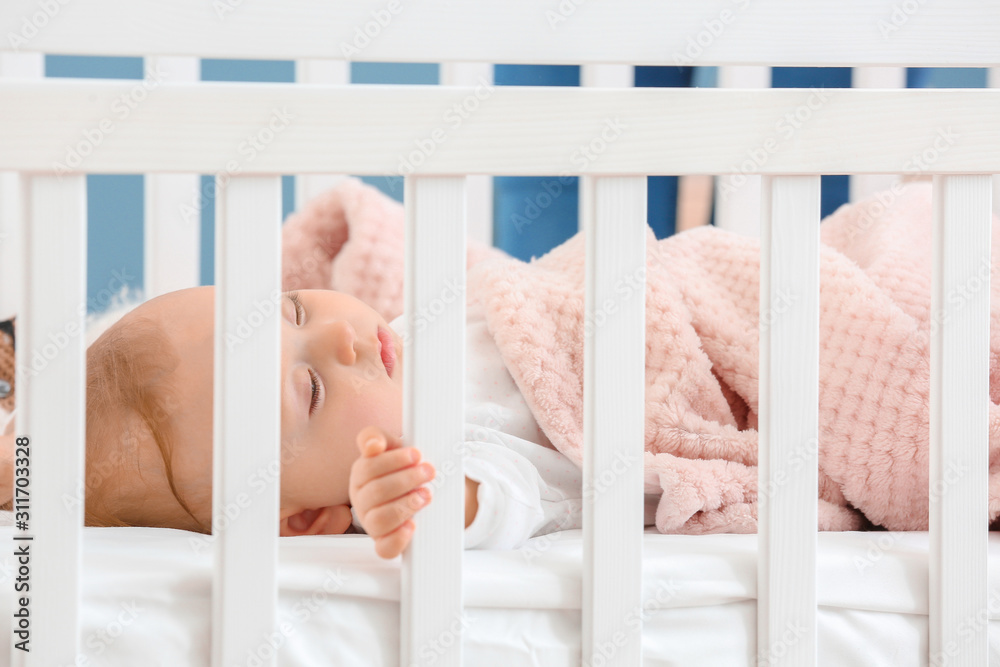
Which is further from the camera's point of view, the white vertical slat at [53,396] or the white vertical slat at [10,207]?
the white vertical slat at [10,207]

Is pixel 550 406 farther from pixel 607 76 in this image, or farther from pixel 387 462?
pixel 607 76

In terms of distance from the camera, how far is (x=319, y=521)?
0.68 metres

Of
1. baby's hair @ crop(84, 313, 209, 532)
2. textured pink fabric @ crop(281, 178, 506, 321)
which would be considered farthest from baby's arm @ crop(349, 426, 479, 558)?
textured pink fabric @ crop(281, 178, 506, 321)

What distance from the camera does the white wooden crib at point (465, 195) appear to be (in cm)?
45

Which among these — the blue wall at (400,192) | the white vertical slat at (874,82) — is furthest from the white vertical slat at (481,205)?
the white vertical slat at (874,82)

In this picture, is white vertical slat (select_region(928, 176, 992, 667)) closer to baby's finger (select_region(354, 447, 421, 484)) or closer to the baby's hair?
baby's finger (select_region(354, 447, 421, 484))

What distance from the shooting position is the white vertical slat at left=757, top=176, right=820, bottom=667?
0.49m

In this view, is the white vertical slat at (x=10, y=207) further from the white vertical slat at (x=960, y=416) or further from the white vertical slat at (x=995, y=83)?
the white vertical slat at (x=995, y=83)

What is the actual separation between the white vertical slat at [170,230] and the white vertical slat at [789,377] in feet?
3.56

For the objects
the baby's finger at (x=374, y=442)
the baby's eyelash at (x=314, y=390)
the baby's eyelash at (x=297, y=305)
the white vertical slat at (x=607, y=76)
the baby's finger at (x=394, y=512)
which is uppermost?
the white vertical slat at (x=607, y=76)

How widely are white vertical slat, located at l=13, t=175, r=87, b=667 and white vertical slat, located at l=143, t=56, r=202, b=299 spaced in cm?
90

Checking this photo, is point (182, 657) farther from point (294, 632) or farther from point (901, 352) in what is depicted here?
point (901, 352)

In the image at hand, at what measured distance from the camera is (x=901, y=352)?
24.7 inches

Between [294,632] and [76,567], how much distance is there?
14 cm
